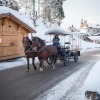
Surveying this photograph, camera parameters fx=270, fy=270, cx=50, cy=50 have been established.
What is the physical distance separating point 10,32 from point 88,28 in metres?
107

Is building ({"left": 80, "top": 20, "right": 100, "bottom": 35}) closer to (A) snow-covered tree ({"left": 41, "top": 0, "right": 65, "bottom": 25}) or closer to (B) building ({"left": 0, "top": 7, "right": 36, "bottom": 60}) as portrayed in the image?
(A) snow-covered tree ({"left": 41, "top": 0, "right": 65, "bottom": 25})

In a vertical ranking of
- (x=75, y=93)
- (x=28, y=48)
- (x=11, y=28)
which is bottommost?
(x=75, y=93)

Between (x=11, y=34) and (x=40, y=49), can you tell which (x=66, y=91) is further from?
(x=11, y=34)

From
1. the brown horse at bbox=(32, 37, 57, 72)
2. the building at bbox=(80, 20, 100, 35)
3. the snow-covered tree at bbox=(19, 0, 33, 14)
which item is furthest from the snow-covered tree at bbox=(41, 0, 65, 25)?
the building at bbox=(80, 20, 100, 35)

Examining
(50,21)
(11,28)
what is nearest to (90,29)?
(50,21)

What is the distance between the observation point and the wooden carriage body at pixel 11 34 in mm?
24875

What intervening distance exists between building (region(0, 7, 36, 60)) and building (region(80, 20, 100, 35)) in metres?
103

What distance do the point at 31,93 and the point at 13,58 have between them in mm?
16405

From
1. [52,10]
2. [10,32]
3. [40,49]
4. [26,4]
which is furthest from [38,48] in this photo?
[26,4]

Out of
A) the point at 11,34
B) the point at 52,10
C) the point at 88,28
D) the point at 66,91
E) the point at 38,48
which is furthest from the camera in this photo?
the point at 88,28

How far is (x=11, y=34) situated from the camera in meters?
26.4

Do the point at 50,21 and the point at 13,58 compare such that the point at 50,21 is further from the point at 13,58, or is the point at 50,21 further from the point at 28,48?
the point at 28,48

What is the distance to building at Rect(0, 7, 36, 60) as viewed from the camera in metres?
24.8

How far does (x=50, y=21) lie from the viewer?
74.4 m
